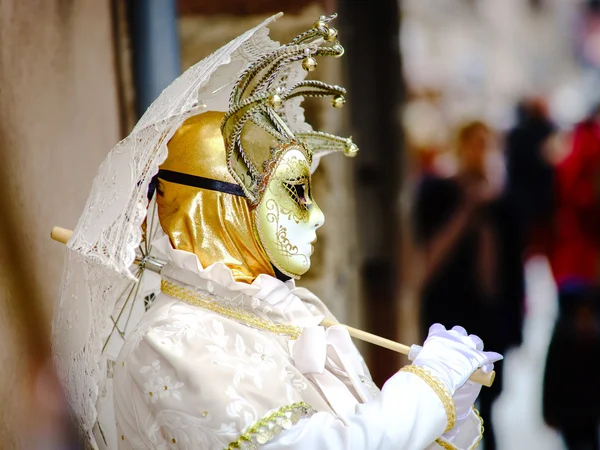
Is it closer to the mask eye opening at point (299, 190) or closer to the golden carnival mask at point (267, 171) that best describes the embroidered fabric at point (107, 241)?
the golden carnival mask at point (267, 171)

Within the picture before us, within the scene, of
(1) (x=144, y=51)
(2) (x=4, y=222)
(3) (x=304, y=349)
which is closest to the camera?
(3) (x=304, y=349)

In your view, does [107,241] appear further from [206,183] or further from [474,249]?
[474,249]

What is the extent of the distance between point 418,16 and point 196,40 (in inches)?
29.8

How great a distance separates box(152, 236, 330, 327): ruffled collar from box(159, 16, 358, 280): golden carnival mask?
33mm

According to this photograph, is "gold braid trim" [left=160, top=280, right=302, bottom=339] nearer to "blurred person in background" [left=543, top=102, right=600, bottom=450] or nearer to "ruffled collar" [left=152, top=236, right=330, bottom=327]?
"ruffled collar" [left=152, top=236, right=330, bottom=327]

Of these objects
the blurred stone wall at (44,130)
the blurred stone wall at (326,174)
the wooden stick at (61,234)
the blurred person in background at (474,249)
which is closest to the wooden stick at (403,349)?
the wooden stick at (61,234)

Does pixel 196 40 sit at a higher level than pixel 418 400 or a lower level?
higher

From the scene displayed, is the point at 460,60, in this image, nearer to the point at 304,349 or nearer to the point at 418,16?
the point at 418,16

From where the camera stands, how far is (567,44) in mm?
2473

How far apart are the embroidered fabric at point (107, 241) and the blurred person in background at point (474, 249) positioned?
1191 millimetres

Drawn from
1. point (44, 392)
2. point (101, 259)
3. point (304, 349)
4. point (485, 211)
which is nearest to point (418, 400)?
point (304, 349)

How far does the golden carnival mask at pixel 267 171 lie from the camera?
147 cm

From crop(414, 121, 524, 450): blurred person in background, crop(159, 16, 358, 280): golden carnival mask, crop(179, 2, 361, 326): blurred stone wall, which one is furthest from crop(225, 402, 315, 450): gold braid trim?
crop(414, 121, 524, 450): blurred person in background

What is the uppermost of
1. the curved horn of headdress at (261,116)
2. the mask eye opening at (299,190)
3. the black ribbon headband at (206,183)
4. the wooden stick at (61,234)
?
Result: the curved horn of headdress at (261,116)
